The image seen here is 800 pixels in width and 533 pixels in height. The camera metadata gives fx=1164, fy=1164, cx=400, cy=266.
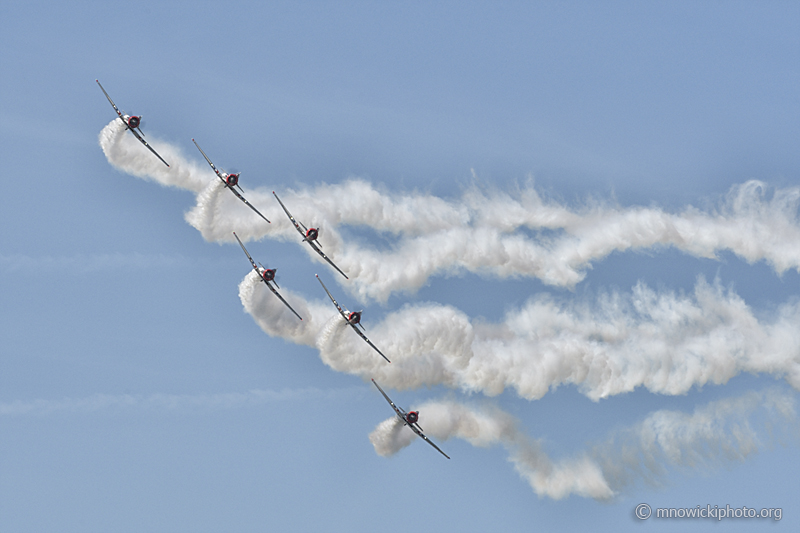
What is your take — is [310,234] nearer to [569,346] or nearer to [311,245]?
[311,245]

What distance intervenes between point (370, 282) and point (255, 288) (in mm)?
9812

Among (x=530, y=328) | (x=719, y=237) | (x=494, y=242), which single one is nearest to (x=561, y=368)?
(x=530, y=328)

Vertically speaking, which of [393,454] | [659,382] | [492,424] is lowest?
[393,454]

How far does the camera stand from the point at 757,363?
327ft

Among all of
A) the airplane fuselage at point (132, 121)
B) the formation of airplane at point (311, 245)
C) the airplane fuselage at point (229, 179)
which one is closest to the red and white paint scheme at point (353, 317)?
the formation of airplane at point (311, 245)

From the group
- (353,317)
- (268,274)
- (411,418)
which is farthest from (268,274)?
(411,418)

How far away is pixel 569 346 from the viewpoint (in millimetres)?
99312

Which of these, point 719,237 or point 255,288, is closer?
point 255,288

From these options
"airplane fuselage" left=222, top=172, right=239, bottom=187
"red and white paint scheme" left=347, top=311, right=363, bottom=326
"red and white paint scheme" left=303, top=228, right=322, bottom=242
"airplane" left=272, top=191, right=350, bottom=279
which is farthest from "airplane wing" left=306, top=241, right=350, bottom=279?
"airplane fuselage" left=222, top=172, right=239, bottom=187

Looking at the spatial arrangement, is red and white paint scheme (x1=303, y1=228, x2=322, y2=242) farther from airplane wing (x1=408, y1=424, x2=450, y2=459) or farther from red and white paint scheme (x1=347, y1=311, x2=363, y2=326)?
airplane wing (x1=408, y1=424, x2=450, y2=459)

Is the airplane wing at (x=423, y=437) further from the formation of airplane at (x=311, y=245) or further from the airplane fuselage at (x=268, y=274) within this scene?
the airplane fuselage at (x=268, y=274)

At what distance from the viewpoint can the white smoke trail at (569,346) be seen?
9650 centimetres

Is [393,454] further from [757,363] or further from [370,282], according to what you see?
[757,363]

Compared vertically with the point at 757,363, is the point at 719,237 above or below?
above
